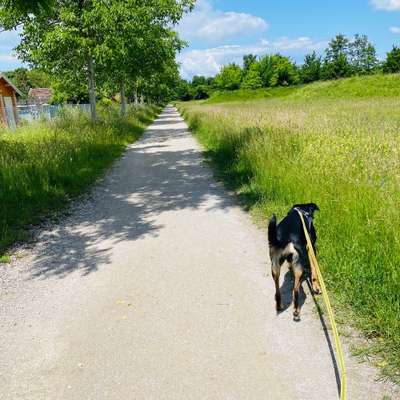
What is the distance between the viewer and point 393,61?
6162 cm

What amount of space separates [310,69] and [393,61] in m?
33.3

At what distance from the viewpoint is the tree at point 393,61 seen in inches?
2394

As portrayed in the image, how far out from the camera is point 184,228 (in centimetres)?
591

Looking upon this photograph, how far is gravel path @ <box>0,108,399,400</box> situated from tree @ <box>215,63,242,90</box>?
3969 inches

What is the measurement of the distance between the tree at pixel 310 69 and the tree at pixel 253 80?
431 inches

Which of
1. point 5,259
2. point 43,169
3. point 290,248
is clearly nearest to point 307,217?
point 290,248

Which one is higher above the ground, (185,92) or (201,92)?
(185,92)

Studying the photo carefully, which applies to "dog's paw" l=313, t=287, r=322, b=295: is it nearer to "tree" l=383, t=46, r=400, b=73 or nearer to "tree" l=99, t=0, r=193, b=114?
"tree" l=99, t=0, r=193, b=114

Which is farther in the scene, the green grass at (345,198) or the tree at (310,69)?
the tree at (310,69)

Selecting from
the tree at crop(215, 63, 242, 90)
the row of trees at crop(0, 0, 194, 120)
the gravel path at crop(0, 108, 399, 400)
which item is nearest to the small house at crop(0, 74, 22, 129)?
the row of trees at crop(0, 0, 194, 120)

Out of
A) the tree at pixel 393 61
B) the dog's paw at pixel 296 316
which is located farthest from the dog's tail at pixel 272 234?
the tree at pixel 393 61

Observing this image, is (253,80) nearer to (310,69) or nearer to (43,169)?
(310,69)

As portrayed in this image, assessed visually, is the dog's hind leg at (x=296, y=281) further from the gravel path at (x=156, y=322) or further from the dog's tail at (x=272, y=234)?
the dog's tail at (x=272, y=234)

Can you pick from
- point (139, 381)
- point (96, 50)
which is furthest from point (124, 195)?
point (96, 50)
